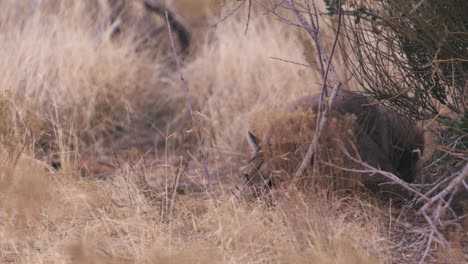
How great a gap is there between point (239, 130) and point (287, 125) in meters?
2.43

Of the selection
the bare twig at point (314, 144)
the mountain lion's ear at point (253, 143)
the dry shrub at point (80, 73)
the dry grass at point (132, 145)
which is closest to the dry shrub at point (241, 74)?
the dry grass at point (132, 145)

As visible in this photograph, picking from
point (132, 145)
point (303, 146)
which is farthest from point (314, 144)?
point (132, 145)

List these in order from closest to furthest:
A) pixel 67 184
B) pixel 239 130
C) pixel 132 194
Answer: pixel 132 194 < pixel 67 184 < pixel 239 130

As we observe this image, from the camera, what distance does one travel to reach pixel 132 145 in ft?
15.6

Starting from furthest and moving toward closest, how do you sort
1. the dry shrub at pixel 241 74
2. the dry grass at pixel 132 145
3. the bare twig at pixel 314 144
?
the dry shrub at pixel 241 74
the bare twig at pixel 314 144
the dry grass at pixel 132 145

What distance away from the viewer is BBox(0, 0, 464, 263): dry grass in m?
2.53

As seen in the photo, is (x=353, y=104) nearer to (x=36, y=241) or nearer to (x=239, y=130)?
(x=36, y=241)

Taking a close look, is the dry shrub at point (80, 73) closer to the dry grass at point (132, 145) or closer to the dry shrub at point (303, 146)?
the dry grass at point (132, 145)

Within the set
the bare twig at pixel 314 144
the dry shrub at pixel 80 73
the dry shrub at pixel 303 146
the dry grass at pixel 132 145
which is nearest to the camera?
the dry grass at pixel 132 145

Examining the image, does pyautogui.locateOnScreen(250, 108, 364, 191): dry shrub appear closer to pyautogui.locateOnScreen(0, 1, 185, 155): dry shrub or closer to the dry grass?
the dry grass

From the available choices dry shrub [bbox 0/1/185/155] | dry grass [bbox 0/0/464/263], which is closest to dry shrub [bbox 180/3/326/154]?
dry grass [bbox 0/0/464/263]

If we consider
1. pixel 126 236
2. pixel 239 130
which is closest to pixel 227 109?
pixel 239 130

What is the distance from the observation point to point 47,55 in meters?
6.07

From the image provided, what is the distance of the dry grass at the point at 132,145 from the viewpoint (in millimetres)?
2527
